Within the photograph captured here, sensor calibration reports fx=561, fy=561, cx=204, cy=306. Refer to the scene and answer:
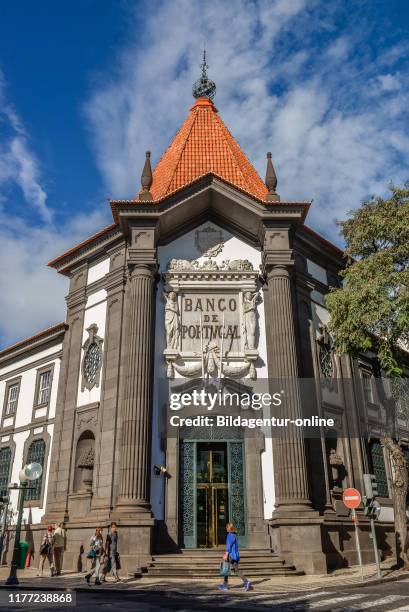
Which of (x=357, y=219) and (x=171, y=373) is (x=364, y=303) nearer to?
(x=357, y=219)

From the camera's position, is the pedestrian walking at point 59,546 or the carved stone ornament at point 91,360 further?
the carved stone ornament at point 91,360

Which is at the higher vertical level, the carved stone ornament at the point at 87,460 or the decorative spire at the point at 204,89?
the decorative spire at the point at 204,89

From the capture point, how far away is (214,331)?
22.0 meters


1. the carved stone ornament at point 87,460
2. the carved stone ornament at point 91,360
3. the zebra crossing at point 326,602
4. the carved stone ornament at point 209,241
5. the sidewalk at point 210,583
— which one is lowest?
the zebra crossing at point 326,602

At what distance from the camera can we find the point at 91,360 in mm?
23297

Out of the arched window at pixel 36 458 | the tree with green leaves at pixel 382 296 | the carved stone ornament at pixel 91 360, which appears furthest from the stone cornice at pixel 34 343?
the tree with green leaves at pixel 382 296

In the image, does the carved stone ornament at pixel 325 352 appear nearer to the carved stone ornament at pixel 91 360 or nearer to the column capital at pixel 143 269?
Result: the column capital at pixel 143 269

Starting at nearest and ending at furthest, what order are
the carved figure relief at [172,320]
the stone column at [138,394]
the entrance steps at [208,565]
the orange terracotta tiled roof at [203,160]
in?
1. the entrance steps at [208,565]
2. the stone column at [138,394]
3. the carved figure relief at [172,320]
4. the orange terracotta tiled roof at [203,160]

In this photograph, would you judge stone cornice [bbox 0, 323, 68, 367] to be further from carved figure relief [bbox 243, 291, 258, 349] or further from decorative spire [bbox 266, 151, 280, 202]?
decorative spire [bbox 266, 151, 280, 202]

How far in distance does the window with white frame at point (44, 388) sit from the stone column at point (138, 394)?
7.98 m

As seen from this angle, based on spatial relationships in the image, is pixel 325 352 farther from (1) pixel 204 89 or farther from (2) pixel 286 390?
(1) pixel 204 89

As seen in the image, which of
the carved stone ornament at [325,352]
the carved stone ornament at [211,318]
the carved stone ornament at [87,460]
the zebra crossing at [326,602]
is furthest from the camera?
the carved stone ornament at [325,352]

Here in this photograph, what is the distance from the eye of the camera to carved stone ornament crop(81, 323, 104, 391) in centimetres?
2278

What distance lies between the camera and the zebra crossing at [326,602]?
35.7ft
